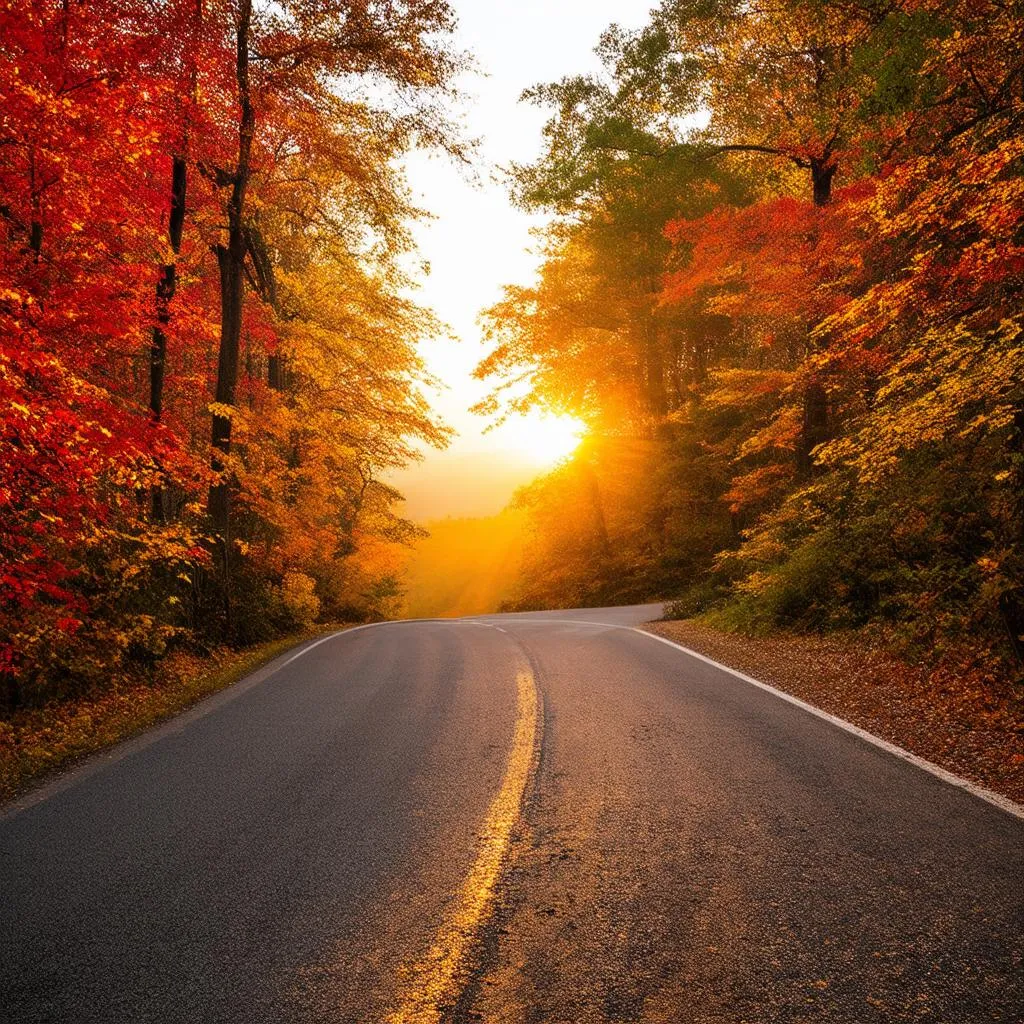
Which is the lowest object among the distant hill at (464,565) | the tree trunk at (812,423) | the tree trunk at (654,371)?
the distant hill at (464,565)

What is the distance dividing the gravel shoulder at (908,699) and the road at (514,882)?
0.64 m

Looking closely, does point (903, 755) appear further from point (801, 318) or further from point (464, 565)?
point (464, 565)

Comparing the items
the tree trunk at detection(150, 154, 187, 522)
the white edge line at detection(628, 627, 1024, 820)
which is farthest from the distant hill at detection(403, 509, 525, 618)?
the white edge line at detection(628, 627, 1024, 820)

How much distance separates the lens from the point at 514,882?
3.45 meters

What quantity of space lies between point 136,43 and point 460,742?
1171 centimetres

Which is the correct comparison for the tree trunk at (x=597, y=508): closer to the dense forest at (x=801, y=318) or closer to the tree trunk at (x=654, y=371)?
the dense forest at (x=801, y=318)

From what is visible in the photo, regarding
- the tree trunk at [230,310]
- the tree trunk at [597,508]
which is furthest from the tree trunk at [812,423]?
the tree trunk at [597,508]

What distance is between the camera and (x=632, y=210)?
75.4ft

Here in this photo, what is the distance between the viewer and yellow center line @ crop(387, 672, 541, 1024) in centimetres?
251

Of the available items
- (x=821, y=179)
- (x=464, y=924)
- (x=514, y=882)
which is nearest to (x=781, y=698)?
(x=514, y=882)

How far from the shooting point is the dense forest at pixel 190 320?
26.1 ft

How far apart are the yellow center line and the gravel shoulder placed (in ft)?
11.6

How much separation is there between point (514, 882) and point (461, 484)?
6432 inches

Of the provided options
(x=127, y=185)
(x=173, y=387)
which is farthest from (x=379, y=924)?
(x=173, y=387)
